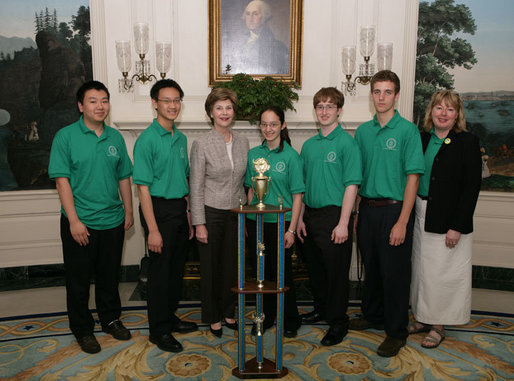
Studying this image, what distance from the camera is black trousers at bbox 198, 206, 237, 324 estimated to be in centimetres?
299

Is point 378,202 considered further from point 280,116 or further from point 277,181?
point 280,116

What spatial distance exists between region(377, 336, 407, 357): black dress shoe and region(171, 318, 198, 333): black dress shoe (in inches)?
55.6

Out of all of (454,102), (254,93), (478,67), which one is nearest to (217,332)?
(254,93)

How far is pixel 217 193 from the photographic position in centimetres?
296

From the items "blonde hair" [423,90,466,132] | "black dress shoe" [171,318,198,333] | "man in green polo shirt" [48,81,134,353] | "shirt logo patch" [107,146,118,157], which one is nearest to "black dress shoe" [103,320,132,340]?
"man in green polo shirt" [48,81,134,353]

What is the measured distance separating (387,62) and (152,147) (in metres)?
2.37

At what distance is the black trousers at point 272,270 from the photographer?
9.73 feet

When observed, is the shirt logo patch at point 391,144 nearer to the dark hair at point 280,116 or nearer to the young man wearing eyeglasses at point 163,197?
the dark hair at point 280,116

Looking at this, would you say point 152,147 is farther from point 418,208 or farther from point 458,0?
point 458,0

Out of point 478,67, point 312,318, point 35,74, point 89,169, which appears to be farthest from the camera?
point 478,67

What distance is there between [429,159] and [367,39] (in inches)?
61.6

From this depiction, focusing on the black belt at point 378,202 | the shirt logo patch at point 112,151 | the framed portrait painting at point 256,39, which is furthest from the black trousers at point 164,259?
the framed portrait painting at point 256,39

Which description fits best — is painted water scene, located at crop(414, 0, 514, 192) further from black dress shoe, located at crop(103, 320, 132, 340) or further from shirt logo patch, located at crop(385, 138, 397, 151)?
black dress shoe, located at crop(103, 320, 132, 340)

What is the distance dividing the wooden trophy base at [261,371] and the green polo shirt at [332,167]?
1.13 m
